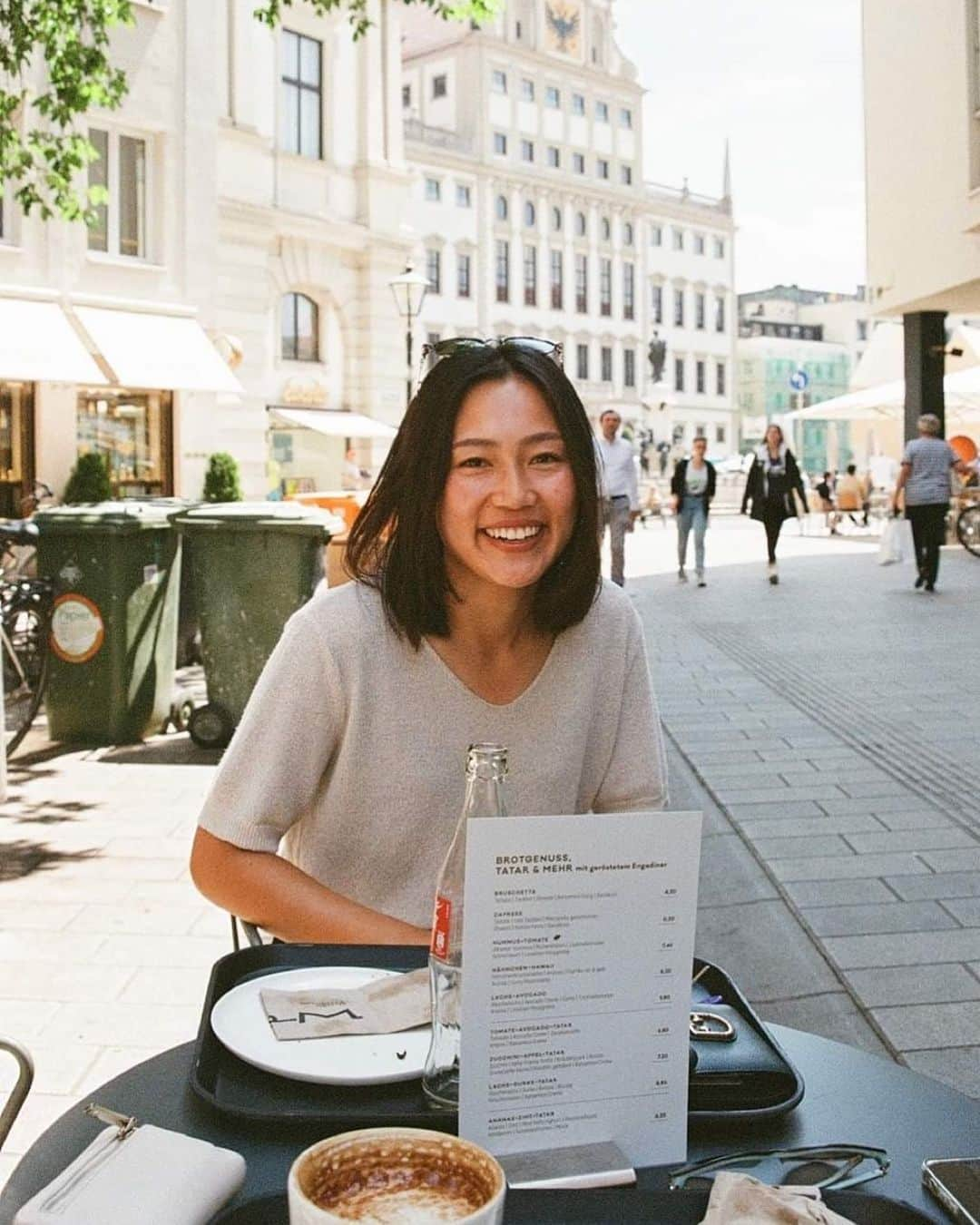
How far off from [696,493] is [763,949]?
13058 mm

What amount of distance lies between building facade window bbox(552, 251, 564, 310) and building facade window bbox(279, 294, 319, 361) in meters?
42.2

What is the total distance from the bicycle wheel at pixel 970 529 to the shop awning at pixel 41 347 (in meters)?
12.0

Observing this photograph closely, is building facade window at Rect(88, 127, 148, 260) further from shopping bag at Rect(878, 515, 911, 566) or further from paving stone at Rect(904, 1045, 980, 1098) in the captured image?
paving stone at Rect(904, 1045, 980, 1098)

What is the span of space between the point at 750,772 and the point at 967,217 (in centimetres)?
1299

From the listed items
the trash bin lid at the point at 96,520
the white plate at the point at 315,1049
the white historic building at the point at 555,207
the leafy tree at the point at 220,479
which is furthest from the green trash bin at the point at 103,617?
the white historic building at the point at 555,207

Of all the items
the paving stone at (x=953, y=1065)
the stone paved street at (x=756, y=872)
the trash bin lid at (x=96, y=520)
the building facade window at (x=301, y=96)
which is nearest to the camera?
the paving stone at (x=953, y=1065)

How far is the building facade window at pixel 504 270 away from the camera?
7581cm

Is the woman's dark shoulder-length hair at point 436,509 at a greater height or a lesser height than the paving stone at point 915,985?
greater

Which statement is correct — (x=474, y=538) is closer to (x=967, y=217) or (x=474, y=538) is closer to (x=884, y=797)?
(x=884, y=797)

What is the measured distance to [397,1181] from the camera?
3.48ft

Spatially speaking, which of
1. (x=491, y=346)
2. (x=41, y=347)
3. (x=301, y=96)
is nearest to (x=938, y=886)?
(x=491, y=346)

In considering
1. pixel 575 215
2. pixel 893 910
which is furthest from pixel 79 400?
pixel 575 215

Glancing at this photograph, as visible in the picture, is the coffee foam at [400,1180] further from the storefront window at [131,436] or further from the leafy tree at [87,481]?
the storefront window at [131,436]

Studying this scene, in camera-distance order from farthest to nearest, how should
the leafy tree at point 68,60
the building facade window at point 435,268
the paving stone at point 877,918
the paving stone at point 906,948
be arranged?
the building facade window at point 435,268 < the leafy tree at point 68,60 < the paving stone at point 877,918 < the paving stone at point 906,948
